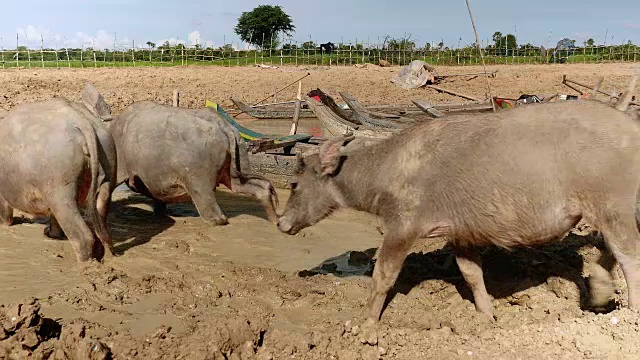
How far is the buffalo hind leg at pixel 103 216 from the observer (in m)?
6.62

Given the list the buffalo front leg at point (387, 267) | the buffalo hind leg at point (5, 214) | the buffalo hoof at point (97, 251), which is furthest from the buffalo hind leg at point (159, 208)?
the buffalo front leg at point (387, 267)

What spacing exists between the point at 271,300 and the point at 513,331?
7.50 feet

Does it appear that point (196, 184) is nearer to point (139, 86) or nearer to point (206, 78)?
point (139, 86)

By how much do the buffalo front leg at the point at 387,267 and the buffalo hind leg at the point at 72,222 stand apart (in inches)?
128

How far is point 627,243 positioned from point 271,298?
3104 millimetres

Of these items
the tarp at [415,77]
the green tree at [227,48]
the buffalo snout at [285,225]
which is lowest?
the buffalo snout at [285,225]

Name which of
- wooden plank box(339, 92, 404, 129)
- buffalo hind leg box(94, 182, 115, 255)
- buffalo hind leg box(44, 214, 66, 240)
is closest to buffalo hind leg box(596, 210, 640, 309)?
buffalo hind leg box(94, 182, 115, 255)

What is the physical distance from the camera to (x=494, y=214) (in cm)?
479

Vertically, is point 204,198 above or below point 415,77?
below

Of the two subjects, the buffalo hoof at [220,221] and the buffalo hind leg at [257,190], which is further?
the buffalo hind leg at [257,190]

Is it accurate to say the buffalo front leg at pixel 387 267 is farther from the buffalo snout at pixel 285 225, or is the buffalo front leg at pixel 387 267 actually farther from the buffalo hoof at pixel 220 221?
the buffalo hoof at pixel 220 221

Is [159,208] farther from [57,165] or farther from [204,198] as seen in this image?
[57,165]

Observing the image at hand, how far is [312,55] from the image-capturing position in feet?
138

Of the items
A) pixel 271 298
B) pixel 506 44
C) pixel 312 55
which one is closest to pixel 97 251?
pixel 271 298
